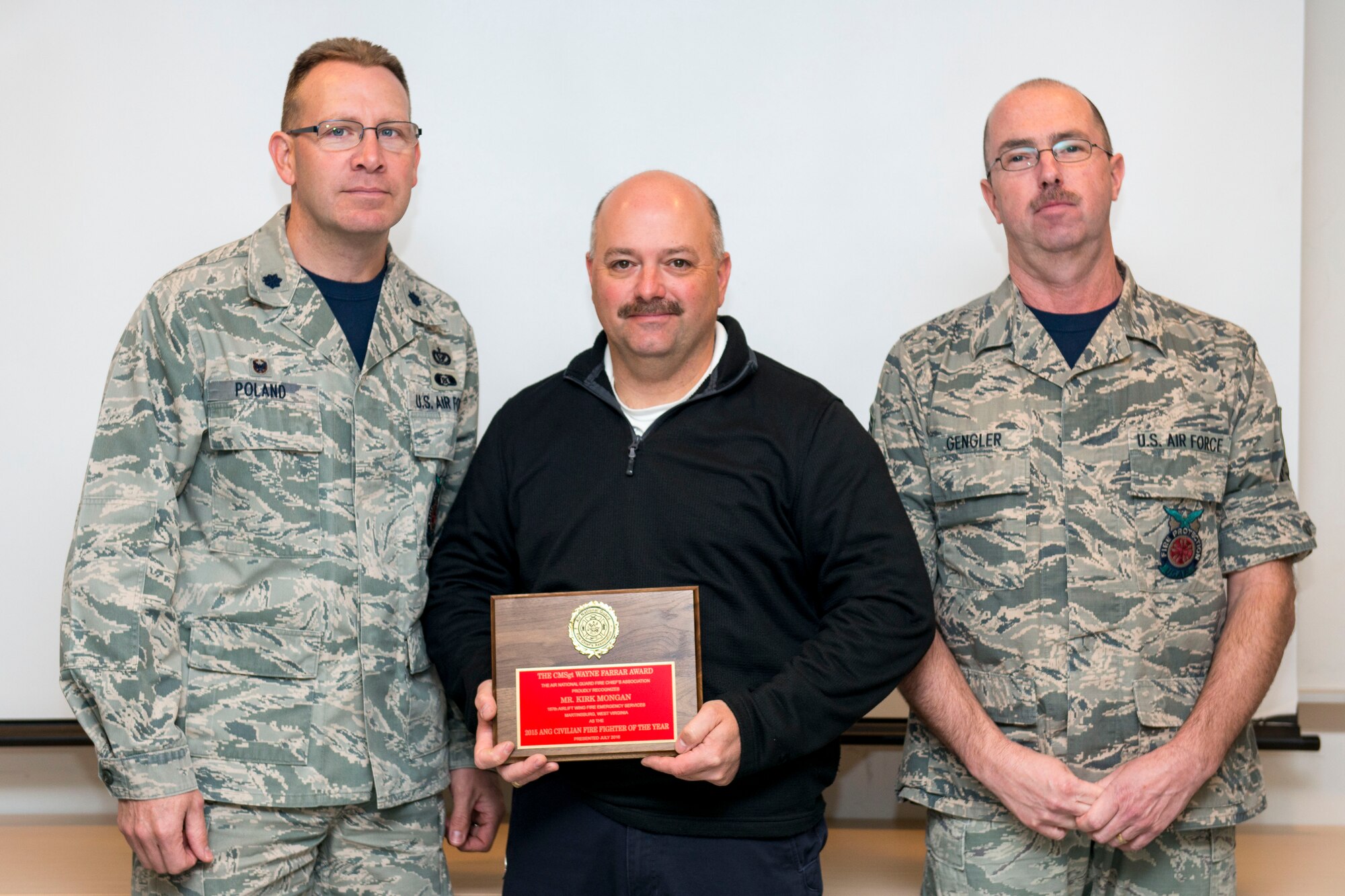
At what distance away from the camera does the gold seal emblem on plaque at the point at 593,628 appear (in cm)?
171

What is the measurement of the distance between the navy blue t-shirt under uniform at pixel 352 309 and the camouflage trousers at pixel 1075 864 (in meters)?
1.47

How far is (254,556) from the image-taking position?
200cm

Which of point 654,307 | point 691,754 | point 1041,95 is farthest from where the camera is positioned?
point 1041,95

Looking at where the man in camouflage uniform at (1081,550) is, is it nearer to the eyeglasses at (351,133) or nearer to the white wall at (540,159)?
the white wall at (540,159)

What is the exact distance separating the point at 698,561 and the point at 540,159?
1.54 metres

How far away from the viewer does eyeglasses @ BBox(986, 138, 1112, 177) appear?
216 cm

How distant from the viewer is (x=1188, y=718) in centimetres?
205

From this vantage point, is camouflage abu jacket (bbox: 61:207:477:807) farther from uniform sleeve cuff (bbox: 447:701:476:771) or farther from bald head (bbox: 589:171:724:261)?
bald head (bbox: 589:171:724:261)

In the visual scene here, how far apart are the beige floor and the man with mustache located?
958 millimetres

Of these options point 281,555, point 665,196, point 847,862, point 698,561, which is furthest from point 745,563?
point 847,862

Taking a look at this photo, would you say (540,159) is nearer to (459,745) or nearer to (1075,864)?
(459,745)

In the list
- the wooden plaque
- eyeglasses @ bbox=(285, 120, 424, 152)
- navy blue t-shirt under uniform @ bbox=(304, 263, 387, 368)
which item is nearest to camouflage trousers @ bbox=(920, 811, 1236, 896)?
the wooden plaque

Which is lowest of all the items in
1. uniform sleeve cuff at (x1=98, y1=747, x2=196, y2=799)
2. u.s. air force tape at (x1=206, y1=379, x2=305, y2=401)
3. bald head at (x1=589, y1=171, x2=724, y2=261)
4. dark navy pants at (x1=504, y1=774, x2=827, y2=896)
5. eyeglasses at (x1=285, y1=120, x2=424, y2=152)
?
dark navy pants at (x1=504, y1=774, x2=827, y2=896)

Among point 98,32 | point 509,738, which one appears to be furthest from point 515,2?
point 509,738
